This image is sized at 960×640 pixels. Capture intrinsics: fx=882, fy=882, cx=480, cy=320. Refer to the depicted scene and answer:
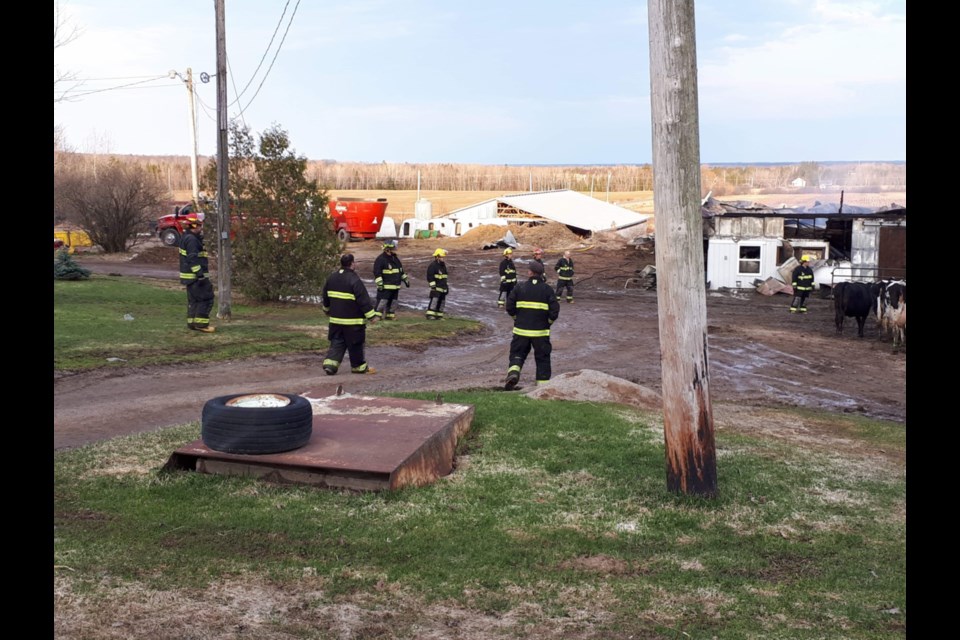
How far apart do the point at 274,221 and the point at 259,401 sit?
15.9m

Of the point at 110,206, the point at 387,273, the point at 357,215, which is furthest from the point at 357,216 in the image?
the point at 387,273

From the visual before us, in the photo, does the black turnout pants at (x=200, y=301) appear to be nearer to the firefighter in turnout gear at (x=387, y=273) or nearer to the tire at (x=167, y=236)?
the firefighter in turnout gear at (x=387, y=273)

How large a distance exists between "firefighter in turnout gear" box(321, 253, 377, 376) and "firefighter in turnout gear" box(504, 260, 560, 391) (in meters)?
2.40

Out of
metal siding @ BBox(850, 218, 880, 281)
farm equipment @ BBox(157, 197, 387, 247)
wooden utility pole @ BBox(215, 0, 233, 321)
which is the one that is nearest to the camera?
wooden utility pole @ BBox(215, 0, 233, 321)

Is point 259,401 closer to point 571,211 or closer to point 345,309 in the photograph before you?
point 345,309

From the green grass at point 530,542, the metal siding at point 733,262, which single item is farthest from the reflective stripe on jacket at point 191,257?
the metal siding at point 733,262

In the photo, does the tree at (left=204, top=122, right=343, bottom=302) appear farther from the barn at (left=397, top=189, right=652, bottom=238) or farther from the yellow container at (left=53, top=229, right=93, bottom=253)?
the barn at (left=397, top=189, right=652, bottom=238)

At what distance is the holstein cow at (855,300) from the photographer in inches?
944

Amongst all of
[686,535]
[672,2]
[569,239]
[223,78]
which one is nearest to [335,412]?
[686,535]

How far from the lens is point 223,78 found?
20172mm

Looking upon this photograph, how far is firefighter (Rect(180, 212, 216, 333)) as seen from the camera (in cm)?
1783

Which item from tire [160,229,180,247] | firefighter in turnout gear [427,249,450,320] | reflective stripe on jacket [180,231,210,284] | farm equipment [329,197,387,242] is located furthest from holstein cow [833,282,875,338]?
tire [160,229,180,247]

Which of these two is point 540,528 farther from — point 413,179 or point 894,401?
→ point 413,179

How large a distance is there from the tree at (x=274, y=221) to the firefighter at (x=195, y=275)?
4844 mm
